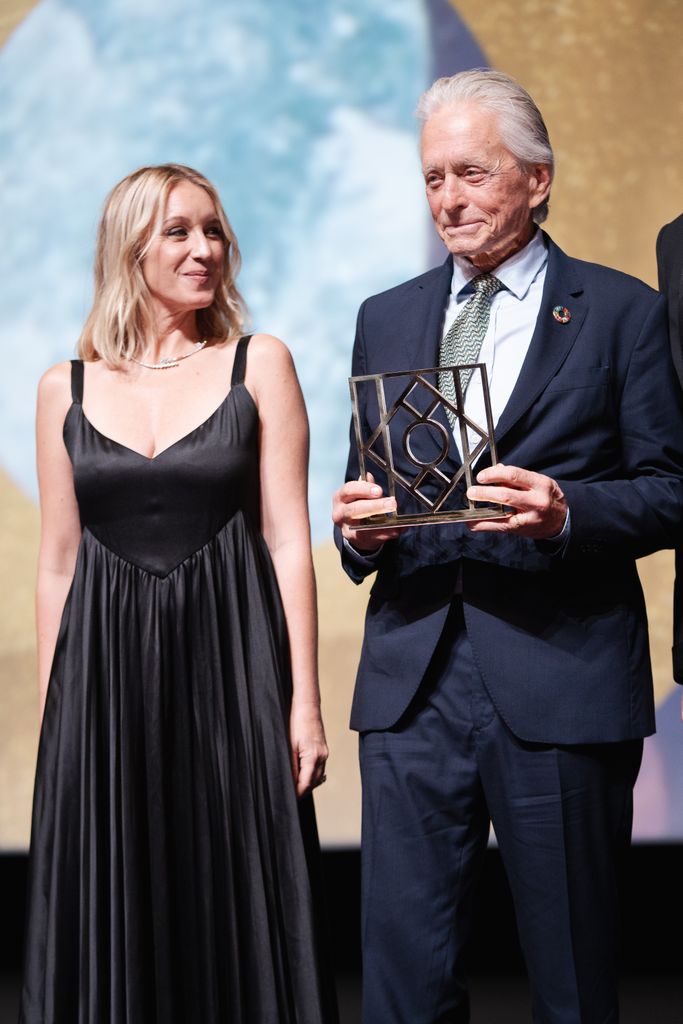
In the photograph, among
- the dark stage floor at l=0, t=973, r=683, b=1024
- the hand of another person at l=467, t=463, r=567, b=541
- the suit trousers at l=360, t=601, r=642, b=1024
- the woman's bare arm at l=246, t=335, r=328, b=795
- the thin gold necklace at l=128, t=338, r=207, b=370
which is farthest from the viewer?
→ the dark stage floor at l=0, t=973, r=683, b=1024

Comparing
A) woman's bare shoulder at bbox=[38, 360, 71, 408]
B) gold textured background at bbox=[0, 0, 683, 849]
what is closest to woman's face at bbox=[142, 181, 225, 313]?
woman's bare shoulder at bbox=[38, 360, 71, 408]

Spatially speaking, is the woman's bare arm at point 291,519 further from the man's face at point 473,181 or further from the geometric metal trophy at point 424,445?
the man's face at point 473,181

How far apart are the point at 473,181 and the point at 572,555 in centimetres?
57

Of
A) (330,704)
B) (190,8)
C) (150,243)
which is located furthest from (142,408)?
(190,8)

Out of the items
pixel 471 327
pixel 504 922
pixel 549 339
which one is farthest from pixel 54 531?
pixel 504 922

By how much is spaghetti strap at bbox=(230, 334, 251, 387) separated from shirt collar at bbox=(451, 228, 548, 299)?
0.42 meters

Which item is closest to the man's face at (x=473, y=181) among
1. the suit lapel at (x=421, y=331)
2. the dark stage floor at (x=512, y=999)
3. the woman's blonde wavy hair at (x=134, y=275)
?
the suit lapel at (x=421, y=331)

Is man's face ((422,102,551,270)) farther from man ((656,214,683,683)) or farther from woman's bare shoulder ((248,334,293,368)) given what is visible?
woman's bare shoulder ((248,334,293,368))

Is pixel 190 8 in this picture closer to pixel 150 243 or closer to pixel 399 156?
pixel 399 156

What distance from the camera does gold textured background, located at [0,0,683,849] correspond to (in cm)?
359

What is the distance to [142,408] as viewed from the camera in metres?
2.27

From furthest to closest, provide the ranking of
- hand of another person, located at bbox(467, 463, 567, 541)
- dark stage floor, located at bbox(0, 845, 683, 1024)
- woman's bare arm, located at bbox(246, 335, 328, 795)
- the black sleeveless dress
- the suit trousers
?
dark stage floor, located at bbox(0, 845, 683, 1024) < woman's bare arm, located at bbox(246, 335, 328, 795) < the black sleeveless dress < the suit trousers < hand of another person, located at bbox(467, 463, 567, 541)

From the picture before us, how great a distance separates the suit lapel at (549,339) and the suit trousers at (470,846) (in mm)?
297

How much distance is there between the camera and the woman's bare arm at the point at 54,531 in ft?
7.47
